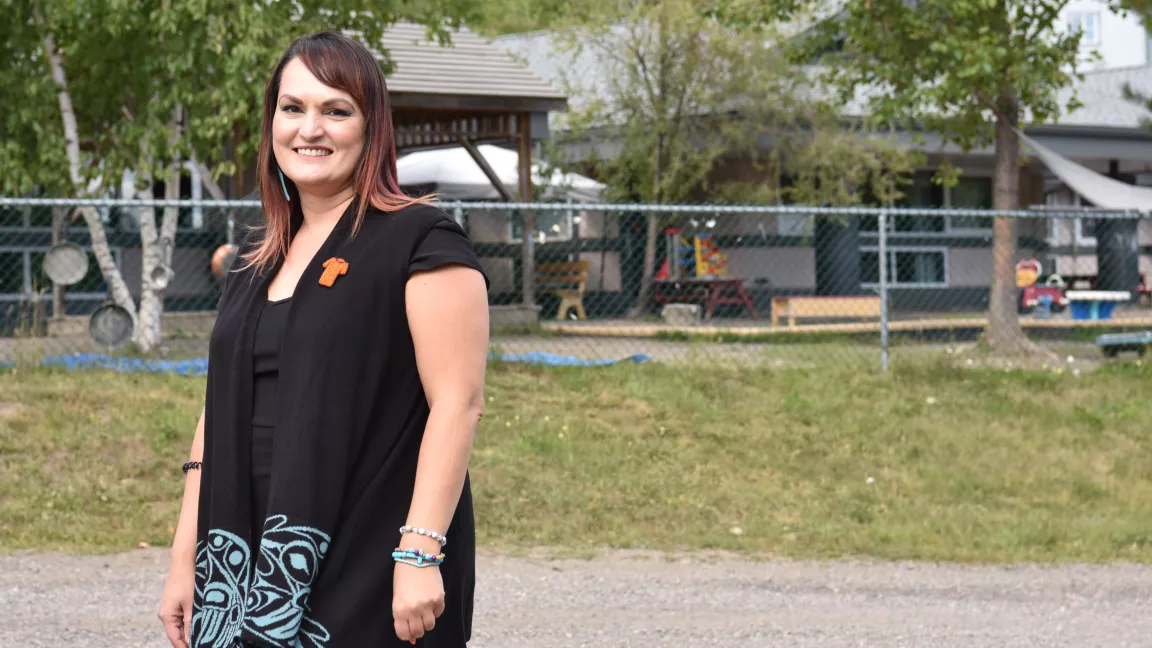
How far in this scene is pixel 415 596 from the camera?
8.43 feet

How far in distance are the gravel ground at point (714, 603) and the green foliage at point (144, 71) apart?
5672mm

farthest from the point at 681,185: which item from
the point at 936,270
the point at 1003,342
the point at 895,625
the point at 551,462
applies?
the point at 895,625

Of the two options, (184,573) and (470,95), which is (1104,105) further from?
(184,573)

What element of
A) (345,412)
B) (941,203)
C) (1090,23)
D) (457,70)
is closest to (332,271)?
(345,412)

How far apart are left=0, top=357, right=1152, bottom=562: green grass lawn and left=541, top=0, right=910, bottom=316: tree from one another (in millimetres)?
10199

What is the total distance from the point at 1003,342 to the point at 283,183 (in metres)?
13.2

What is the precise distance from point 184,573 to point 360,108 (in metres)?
0.92

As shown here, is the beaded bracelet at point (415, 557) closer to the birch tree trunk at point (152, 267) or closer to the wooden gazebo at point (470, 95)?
the birch tree trunk at point (152, 267)

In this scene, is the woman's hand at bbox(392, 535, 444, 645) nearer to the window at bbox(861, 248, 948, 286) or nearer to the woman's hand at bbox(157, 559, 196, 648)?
the woman's hand at bbox(157, 559, 196, 648)

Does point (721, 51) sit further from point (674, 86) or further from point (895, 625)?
point (895, 625)

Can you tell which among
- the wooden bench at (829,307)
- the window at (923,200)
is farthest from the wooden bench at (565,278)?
the window at (923,200)

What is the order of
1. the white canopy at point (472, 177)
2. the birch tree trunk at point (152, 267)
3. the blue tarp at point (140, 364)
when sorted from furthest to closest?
the white canopy at point (472, 177)
the birch tree trunk at point (152, 267)
the blue tarp at point (140, 364)

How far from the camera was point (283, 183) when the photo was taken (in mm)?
2879

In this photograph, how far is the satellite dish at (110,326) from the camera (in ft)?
41.1
